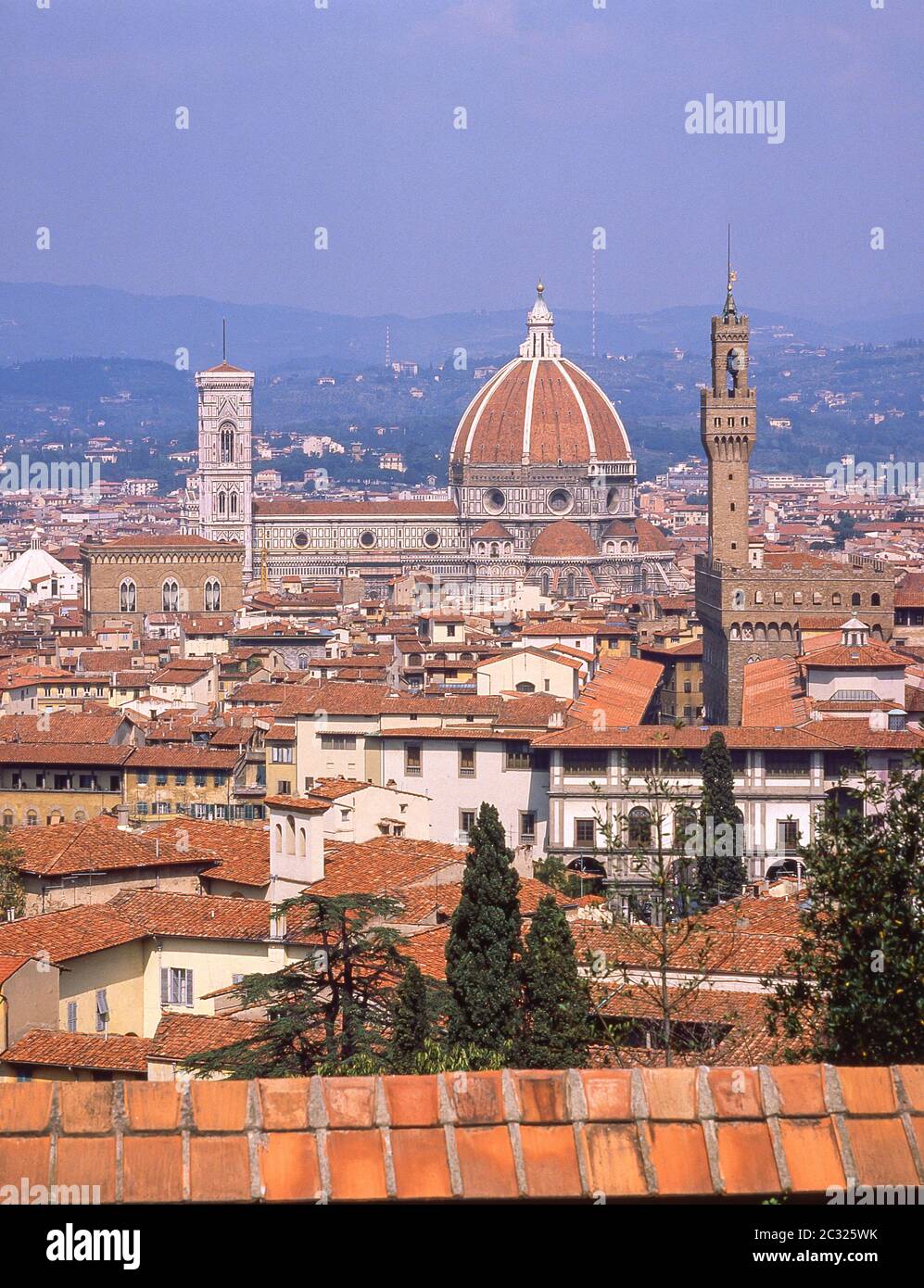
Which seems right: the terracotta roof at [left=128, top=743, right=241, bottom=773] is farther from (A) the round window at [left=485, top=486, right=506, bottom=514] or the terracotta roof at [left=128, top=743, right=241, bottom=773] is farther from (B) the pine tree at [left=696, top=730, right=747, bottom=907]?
(A) the round window at [left=485, top=486, right=506, bottom=514]

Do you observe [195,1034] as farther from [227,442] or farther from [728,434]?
[227,442]

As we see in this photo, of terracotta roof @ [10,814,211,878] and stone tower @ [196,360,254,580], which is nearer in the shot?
terracotta roof @ [10,814,211,878]

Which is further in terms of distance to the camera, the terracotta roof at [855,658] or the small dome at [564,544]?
the small dome at [564,544]

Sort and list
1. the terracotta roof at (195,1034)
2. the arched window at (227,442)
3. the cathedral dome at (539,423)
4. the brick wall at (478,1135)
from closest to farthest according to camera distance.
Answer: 1. the brick wall at (478,1135)
2. the terracotta roof at (195,1034)
3. the arched window at (227,442)
4. the cathedral dome at (539,423)

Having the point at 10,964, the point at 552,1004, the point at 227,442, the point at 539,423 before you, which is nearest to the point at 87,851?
the point at 10,964

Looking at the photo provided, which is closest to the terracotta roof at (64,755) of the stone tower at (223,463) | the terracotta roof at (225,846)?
the terracotta roof at (225,846)

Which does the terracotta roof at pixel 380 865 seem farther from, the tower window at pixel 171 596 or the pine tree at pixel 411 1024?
the tower window at pixel 171 596

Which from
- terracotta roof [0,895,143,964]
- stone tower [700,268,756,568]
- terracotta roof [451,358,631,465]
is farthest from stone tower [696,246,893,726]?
terracotta roof [451,358,631,465]
